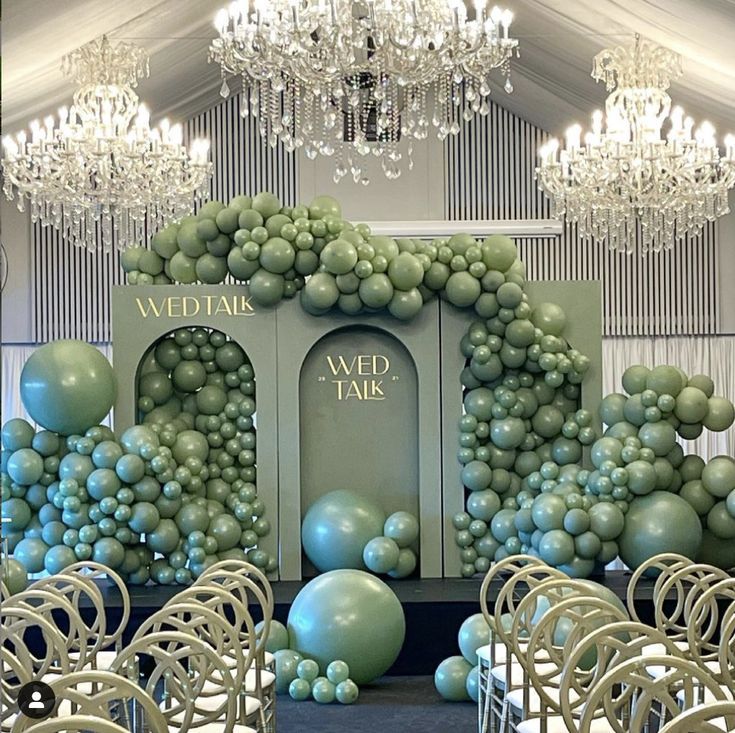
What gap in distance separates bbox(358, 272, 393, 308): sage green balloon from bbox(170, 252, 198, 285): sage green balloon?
1179mm

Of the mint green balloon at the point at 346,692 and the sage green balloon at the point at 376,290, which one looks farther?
the sage green balloon at the point at 376,290

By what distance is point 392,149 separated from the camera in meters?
6.46

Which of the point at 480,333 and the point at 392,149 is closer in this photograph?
A: the point at 392,149

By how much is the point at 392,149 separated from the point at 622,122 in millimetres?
2480

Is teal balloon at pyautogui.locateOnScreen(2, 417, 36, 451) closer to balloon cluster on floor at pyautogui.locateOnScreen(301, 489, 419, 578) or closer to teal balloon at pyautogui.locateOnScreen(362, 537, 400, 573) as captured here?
balloon cluster on floor at pyautogui.locateOnScreen(301, 489, 419, 578)

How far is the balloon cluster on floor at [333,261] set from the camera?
7176 mm

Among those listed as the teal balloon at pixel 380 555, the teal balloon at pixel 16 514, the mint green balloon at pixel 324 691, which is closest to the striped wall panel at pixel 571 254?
the teal balloon at pixel 380 555

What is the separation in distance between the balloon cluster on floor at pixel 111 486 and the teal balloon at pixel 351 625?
131cm

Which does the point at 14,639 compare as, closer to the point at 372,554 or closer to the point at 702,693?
the point at 702,693

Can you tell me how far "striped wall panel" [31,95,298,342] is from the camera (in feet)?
39.2

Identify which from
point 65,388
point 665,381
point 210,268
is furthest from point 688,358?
point 65,388

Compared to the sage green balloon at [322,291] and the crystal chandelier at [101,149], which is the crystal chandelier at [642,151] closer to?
the sage green balloon at [322,291]

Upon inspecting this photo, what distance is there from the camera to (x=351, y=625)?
5773 mm

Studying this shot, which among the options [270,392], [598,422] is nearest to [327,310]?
[270,392]
